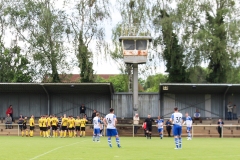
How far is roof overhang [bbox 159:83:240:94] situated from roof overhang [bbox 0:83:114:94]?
199 inches

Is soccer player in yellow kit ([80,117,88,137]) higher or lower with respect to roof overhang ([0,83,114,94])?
lower

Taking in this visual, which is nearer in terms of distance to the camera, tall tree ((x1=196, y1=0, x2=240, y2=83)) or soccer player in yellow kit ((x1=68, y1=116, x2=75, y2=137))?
soccer player in yellow kit ((x1=68, y1=116, x2=75, y2=137))

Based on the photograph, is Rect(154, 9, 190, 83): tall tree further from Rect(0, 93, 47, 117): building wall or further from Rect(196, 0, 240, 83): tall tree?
Rect(0, 93, 47, 117): building wall

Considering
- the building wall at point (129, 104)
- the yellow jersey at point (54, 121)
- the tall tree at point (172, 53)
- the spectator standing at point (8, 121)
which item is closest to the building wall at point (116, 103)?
the building wall at point (129, 104)

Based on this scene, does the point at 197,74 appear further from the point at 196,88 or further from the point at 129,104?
the point at 129,104

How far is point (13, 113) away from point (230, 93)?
805 inches

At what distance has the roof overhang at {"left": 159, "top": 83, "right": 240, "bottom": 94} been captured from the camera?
48.2 meters

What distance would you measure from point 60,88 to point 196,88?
1219 cm

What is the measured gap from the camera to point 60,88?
1967 inches

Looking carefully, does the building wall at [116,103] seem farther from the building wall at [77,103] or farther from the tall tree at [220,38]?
the tall tree at [220,38]

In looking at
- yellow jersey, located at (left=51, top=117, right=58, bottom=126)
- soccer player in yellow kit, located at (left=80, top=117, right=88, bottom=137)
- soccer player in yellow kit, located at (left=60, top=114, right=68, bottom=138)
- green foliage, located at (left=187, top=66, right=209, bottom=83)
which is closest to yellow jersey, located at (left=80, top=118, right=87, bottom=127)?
soccer player in yellow kit, located at (left=80, top=117, right=88, bottom=137)

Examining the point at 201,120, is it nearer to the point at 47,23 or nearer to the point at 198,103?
the point at 198,103

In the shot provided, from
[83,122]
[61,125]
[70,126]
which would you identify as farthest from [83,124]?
[61,125]

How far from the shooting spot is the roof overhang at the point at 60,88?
48.2 meters
